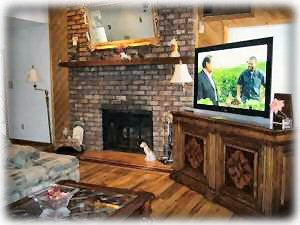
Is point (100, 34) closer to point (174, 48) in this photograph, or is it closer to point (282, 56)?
point (174, 48)

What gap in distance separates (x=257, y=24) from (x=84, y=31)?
2645mm

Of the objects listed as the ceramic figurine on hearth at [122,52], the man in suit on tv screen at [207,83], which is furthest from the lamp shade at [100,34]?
the man in suit on tv screen at [207,83]

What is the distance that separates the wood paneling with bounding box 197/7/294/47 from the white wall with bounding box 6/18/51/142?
2.85m

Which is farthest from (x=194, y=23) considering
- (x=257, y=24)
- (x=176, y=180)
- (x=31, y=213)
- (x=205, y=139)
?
(x=31, y=213)

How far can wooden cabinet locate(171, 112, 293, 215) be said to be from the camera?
104 inches

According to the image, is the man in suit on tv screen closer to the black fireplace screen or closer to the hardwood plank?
the hardwood plank

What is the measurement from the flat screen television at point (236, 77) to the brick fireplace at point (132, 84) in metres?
0.82

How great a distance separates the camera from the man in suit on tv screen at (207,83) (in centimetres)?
346

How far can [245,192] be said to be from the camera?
114 inches

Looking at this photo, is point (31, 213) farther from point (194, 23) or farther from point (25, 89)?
point (25, 89)

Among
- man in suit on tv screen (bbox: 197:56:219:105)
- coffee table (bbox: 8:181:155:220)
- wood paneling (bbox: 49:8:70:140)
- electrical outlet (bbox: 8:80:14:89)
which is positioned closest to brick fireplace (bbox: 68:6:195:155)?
wood paneling (bbox: 49:8:70:140)

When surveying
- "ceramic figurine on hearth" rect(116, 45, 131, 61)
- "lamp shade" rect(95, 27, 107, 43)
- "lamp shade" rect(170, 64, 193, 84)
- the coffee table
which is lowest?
the coffee table

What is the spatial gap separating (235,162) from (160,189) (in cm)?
98

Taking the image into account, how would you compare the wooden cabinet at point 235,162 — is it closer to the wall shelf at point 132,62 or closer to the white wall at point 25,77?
the wall shelf at point 132,62
